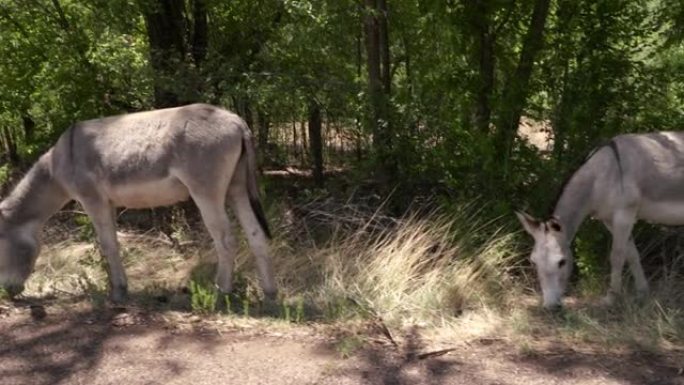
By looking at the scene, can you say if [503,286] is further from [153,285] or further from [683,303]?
[153,285]

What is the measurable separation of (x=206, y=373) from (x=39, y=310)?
6.83 ft

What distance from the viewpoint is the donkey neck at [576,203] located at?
6.58 m

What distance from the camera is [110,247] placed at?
6574 mm

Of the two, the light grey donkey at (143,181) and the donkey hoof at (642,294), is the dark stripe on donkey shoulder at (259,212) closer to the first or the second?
the light grey donkey at (143,181)

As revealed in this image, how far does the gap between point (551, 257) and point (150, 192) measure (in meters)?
3.41

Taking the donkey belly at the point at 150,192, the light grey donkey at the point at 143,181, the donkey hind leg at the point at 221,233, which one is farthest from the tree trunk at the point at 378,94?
the donkey belly at the point at 150,192

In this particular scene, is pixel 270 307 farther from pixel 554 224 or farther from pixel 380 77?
pixel 380 77

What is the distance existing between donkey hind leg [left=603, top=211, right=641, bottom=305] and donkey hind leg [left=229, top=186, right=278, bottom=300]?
294 centimetres

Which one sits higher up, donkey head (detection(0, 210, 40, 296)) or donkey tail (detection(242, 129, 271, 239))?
donkey tail (detection(242, 129, 271, 239))

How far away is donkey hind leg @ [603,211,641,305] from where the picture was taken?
6.43 meters

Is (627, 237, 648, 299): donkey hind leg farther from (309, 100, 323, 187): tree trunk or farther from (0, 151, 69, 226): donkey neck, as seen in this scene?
(0, 151, 69, 226): donkey neck

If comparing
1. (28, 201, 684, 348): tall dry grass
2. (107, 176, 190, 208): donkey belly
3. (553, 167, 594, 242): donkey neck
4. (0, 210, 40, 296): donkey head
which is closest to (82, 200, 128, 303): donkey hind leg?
(107, 176, 190, 208): donkey belly

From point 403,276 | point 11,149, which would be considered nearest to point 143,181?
point 403,276

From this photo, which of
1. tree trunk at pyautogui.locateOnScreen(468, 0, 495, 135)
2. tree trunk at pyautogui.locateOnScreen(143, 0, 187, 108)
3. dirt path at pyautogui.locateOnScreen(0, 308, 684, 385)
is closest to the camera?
dirt path at pyautogui.locateOnScreen(0, 308, 684, 385)
